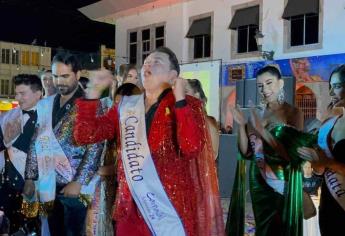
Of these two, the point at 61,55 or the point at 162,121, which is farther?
the point at 61,55

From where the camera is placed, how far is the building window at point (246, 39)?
16766 millimetres

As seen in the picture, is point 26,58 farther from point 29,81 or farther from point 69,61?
point 69,61

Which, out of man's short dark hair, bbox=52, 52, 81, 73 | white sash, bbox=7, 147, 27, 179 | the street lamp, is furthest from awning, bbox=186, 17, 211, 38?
man's short dark hair, bbox=52, 52, 81, 73

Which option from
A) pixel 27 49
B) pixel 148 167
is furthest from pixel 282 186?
pixel 27 49

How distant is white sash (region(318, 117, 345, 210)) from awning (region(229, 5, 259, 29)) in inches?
545

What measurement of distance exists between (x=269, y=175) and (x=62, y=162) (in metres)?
1.41

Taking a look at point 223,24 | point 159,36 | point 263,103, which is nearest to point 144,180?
point 263,103

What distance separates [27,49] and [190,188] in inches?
1584

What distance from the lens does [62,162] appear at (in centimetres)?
350

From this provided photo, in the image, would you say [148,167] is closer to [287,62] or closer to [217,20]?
[287,62]

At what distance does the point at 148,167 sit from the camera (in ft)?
8.90

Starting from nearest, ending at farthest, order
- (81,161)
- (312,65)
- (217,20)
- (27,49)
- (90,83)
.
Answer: (90,83)
(81,161)
(312,65)
(217,20)
(27,49)

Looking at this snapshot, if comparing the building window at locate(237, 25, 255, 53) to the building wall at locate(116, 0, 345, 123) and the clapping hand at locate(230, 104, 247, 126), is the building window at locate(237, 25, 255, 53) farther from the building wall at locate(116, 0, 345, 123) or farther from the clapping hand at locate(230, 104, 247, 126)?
the clapping hand at locate(230, 104, 247, 126)

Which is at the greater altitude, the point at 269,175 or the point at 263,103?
the point at 263,103
